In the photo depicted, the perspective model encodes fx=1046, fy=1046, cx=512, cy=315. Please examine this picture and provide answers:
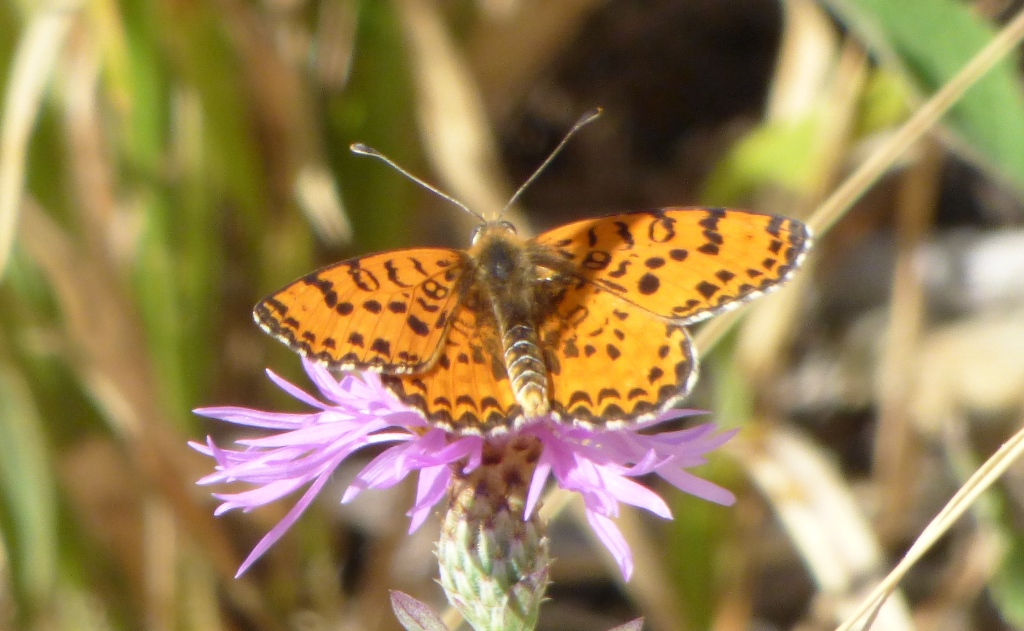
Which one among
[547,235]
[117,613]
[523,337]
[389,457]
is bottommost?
[117,613]

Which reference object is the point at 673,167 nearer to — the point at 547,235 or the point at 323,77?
the point at 323,77

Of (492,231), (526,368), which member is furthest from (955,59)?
(526,368)

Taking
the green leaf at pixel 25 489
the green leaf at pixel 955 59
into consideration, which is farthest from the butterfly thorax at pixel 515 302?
the green leaf at pixel 25 489

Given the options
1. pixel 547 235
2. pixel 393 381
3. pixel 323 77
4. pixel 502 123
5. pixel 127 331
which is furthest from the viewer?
pixel 502 123

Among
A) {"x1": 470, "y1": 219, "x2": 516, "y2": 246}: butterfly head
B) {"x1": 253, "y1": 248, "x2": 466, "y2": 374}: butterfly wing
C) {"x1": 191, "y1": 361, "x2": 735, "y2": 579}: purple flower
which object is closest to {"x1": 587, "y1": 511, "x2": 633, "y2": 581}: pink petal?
{"x1": 191, "y1": 361, "x2": 735, "y2": 579}: purple flower

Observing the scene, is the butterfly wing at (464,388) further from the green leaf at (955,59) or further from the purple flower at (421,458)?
the green leaf at (955,59)

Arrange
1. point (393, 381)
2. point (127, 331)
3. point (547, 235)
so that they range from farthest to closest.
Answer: point (127, 331)
point (547, 235)
point (393, 381)

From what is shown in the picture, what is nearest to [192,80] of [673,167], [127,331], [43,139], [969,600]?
[43,139]
